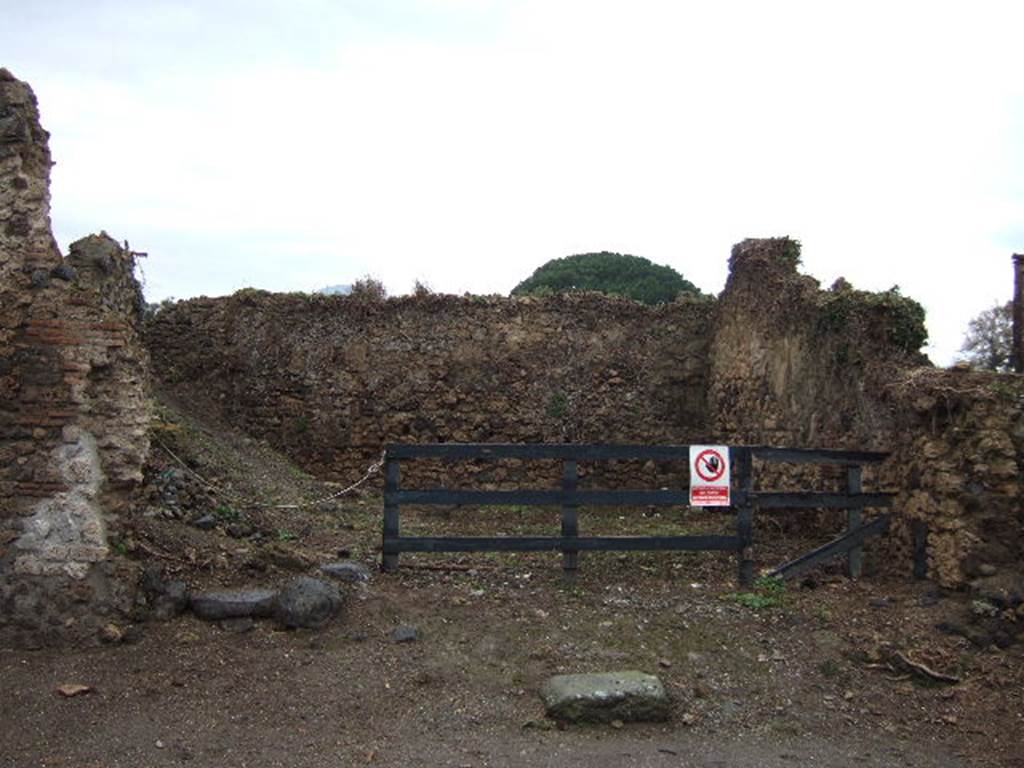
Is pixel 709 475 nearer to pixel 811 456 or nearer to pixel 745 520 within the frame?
pixel 745 520

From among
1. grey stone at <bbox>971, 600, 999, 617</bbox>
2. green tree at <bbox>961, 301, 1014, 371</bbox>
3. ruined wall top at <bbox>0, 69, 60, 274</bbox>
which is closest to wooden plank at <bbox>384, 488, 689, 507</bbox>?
grey stone at <bbox>971, 600, 999, 617</bbox>

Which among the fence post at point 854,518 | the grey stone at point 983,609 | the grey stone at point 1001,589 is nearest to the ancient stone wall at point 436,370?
the fence post at point 854,518

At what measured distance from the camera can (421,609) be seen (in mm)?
7391

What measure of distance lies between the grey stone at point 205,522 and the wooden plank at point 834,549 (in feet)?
17.4

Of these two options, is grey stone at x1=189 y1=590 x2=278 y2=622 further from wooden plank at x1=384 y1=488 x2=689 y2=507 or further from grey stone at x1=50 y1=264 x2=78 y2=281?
grey stone at x1=50 y1=264 x2=78 y2=281

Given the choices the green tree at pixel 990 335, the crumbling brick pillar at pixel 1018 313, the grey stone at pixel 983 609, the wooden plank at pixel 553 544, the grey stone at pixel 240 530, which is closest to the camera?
the grey stone at pixel 983 609

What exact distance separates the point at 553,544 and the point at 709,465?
62.2 inches

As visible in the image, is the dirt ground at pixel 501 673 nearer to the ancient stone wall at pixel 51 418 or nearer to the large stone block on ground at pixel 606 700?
the large stone block on ground at pixel 606 700

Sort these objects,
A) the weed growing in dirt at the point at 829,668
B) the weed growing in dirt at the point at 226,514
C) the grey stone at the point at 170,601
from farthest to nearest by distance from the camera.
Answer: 1. the weed growing in dirt at the point at 226,514
2. the grey stone at the point at 170,601
3. the weed growing in dirt at the point at 829,668

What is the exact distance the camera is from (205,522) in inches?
345

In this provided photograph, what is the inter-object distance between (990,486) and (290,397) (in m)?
10.9

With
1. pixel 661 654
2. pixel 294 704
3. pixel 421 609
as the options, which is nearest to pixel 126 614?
pixel 294 704

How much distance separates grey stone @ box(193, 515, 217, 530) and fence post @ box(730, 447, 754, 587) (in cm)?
498

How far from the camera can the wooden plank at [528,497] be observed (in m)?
8.10
